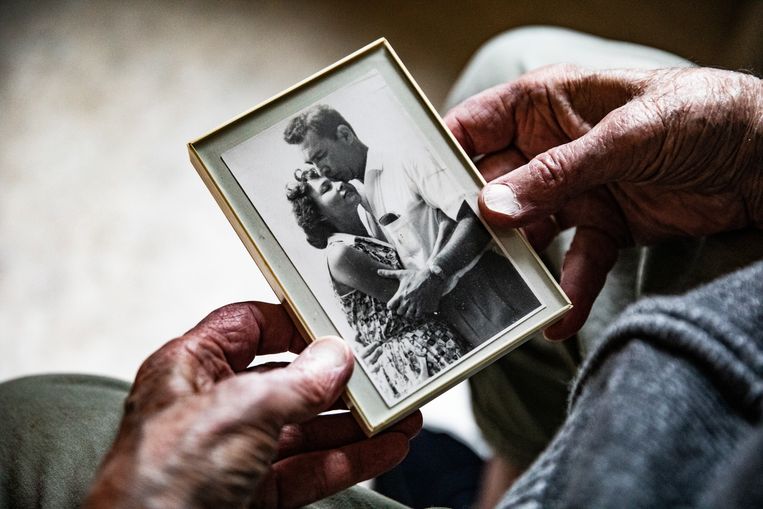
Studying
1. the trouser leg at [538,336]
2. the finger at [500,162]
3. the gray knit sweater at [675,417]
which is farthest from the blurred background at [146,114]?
the gray knit sweater at [675,417]

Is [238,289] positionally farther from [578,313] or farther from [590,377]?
[590,377]

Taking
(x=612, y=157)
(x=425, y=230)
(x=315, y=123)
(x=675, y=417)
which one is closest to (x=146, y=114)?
(x=315, y=123)

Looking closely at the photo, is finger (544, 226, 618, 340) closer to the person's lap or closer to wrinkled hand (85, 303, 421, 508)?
the person's lap

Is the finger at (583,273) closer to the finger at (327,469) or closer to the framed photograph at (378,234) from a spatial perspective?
the framed photograph at (378,234)

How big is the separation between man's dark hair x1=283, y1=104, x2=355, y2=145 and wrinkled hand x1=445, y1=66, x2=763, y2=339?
0.17 m

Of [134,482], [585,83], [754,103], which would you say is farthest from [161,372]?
[754,103]

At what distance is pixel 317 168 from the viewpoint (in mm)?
693

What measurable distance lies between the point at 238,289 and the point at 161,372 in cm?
68

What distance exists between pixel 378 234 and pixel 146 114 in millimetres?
907

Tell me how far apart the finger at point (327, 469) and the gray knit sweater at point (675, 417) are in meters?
0.21

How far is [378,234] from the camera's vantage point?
68 cm

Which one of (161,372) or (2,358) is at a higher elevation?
(2,358)

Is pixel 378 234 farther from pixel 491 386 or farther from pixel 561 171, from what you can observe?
pixel 491 386

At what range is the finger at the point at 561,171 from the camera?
67cm
